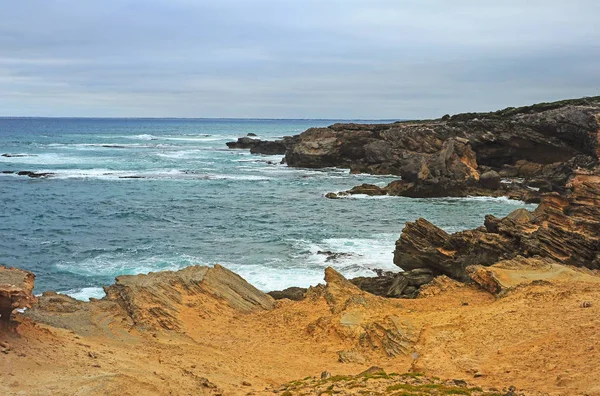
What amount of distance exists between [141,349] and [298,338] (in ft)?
17.3

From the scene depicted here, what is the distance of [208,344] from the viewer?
18156 millimetres

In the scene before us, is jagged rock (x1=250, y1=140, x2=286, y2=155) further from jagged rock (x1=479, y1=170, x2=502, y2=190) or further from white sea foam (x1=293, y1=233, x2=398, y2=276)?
white sea foam (x1=293, y1=233, x2=398, y2=276)

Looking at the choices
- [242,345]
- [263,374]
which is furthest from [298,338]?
[263,374]

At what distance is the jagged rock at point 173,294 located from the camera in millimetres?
19109

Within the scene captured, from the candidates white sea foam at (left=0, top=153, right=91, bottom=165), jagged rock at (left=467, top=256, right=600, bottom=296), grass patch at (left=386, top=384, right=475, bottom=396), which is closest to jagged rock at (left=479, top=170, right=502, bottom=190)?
jagged rock at (left=467, top=256, right=600, bottom=296)

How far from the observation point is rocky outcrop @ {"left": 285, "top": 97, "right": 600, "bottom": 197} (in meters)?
60.0

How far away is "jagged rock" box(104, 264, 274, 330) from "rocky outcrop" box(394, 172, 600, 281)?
9.00m

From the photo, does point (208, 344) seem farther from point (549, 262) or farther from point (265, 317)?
point (549, 262)

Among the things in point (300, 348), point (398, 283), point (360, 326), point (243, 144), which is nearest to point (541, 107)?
point (398, 283)

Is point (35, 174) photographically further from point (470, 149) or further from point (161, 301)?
point (161, 301)

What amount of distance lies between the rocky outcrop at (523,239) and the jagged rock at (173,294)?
9000 mm

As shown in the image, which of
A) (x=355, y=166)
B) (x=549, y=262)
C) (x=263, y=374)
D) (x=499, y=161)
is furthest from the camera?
(x=355, y=166)

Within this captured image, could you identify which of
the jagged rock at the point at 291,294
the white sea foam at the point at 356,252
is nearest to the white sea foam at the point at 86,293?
the jagged rock at the point at 291,294

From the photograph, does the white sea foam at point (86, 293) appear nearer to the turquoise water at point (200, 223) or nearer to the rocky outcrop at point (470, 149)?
the turquoise water at point (200, 223)
